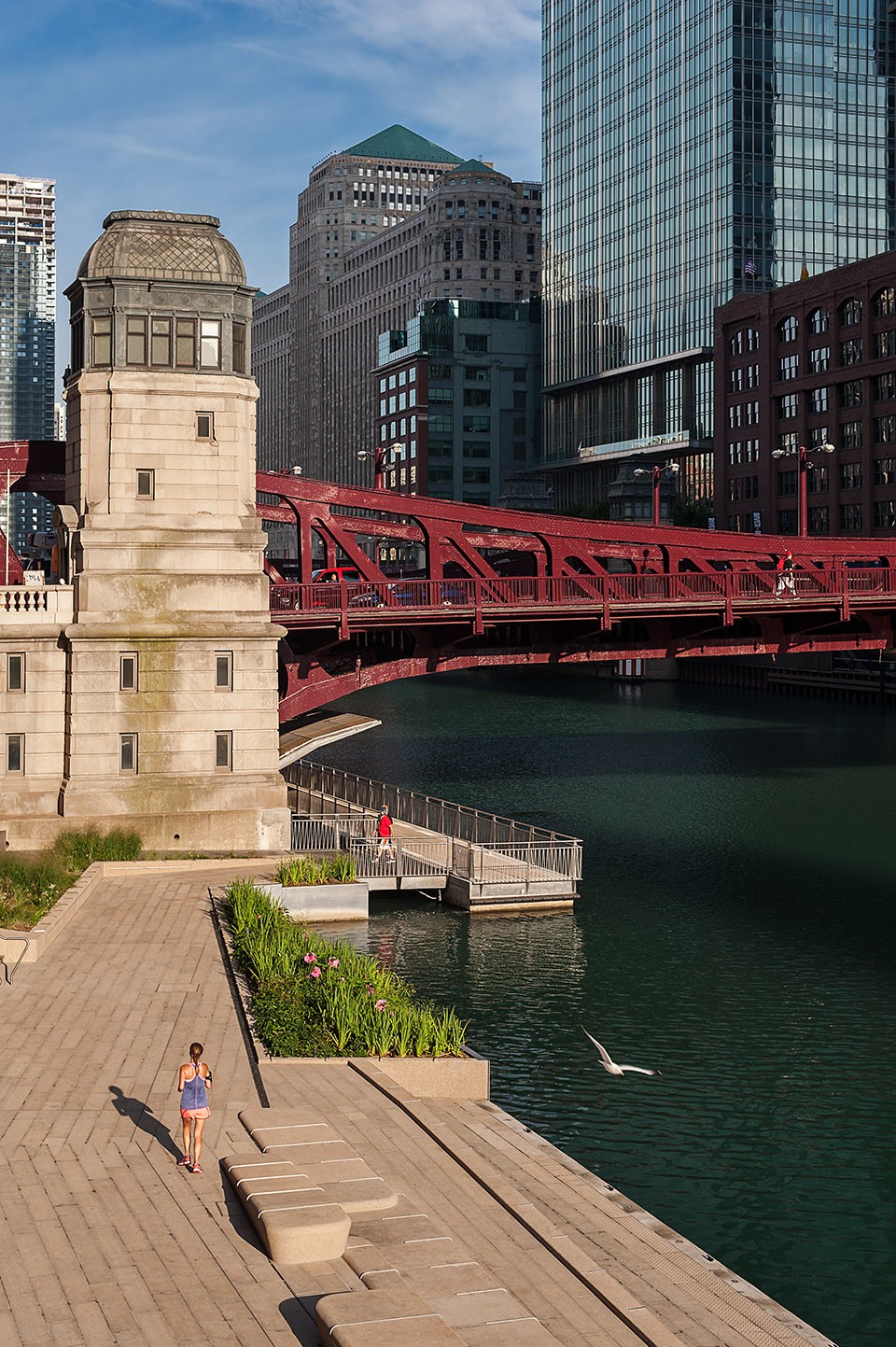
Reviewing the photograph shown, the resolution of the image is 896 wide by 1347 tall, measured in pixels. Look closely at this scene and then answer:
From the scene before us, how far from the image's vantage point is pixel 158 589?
4281 cm

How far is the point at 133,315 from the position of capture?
141ft

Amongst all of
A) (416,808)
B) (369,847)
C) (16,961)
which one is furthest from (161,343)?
(416,808)

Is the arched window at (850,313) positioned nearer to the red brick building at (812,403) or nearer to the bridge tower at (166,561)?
the red brick building at (812,403)

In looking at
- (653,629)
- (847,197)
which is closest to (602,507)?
(847,197)

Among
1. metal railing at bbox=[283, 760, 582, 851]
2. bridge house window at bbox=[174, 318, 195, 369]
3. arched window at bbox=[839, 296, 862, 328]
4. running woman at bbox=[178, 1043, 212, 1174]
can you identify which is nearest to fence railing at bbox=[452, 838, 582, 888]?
metal railing at bbox=[283, 760, 582, 851]

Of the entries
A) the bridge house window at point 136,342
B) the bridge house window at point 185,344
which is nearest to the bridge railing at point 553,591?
the bridge house window at point 185,344

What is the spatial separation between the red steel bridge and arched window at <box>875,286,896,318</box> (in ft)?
215

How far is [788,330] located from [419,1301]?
13166 cm

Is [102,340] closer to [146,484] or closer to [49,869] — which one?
[146,484]

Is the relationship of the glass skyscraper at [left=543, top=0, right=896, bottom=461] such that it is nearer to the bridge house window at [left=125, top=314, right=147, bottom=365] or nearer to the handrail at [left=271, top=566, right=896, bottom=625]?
the handrail at [left=271, top=566, right=896, bottom=625]

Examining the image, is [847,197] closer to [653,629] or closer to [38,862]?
[653,629]

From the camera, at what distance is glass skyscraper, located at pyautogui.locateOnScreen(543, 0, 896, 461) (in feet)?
501

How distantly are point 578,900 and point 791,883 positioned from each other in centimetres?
806

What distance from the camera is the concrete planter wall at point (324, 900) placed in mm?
38969
